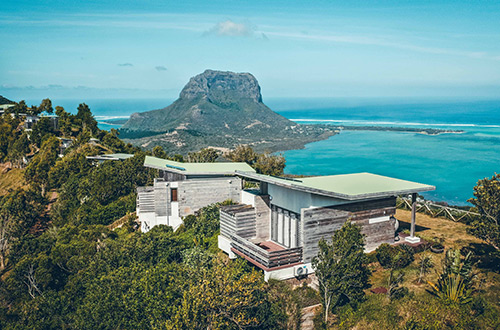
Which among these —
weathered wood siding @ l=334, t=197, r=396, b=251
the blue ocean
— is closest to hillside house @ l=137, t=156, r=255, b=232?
weathered wood siding @ l=334, t=197, r=396, b=251

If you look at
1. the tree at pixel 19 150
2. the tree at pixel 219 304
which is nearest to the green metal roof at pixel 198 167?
the tree at pixel 219 304

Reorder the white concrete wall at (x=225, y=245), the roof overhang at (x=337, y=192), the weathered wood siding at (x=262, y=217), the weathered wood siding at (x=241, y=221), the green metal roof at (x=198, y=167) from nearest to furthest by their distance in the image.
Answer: the roof overhang at (x=337, y=192) < the white concrete wall at (x=225, y=245) < the weathered wood siding at (x=241, y=221) < the weathered wood siding at (x=262, y=217) < the green metal roof at (x=198, y=167)

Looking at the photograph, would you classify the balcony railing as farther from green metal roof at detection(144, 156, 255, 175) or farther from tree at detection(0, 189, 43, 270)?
tree at detection(0, 189, 43, 270)

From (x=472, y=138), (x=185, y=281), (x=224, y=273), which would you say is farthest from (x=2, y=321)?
(x=472, y=138)

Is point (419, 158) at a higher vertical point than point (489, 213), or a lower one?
lower

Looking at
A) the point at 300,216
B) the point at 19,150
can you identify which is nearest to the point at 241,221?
the point at 300,216

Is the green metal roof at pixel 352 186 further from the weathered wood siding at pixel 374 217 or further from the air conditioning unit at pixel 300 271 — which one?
the air conditioning unit at pixel 300 271

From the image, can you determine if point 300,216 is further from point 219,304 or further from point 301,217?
point 219,304
